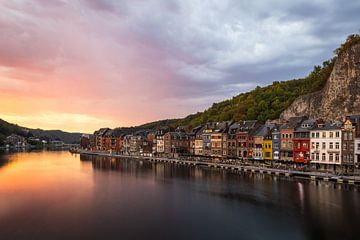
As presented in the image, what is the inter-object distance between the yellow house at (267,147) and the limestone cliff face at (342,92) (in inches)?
408

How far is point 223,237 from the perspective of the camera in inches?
983

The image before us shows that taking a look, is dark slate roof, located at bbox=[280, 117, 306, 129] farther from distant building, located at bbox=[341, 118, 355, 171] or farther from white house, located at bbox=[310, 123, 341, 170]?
distant building, located at bbox=[341, 118, 355, 171]

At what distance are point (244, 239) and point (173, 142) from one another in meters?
79.8

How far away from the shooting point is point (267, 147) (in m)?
71.4

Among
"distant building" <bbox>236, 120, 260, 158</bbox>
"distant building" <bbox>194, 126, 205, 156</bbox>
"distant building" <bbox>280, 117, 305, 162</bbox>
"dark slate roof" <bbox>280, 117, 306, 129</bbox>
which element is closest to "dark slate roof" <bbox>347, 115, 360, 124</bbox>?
"dark slate roof" <bbox>280, 117, 306, 129</bbox>

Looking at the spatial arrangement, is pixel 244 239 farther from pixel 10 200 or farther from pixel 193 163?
pixel 193 163

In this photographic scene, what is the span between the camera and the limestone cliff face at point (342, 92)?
6028 cm

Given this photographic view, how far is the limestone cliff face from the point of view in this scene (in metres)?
60.3

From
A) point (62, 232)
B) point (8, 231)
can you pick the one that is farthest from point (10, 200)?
point (62, 232)

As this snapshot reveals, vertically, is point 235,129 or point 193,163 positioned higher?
point 235,129

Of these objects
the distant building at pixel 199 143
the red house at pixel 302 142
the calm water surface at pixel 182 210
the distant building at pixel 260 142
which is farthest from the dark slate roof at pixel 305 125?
the distant building at pixel 199 143

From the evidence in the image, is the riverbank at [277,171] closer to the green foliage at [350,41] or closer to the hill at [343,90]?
the hill at [343,90]

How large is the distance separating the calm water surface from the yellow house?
63.0 ft

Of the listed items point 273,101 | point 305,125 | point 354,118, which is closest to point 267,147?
point 305,125
